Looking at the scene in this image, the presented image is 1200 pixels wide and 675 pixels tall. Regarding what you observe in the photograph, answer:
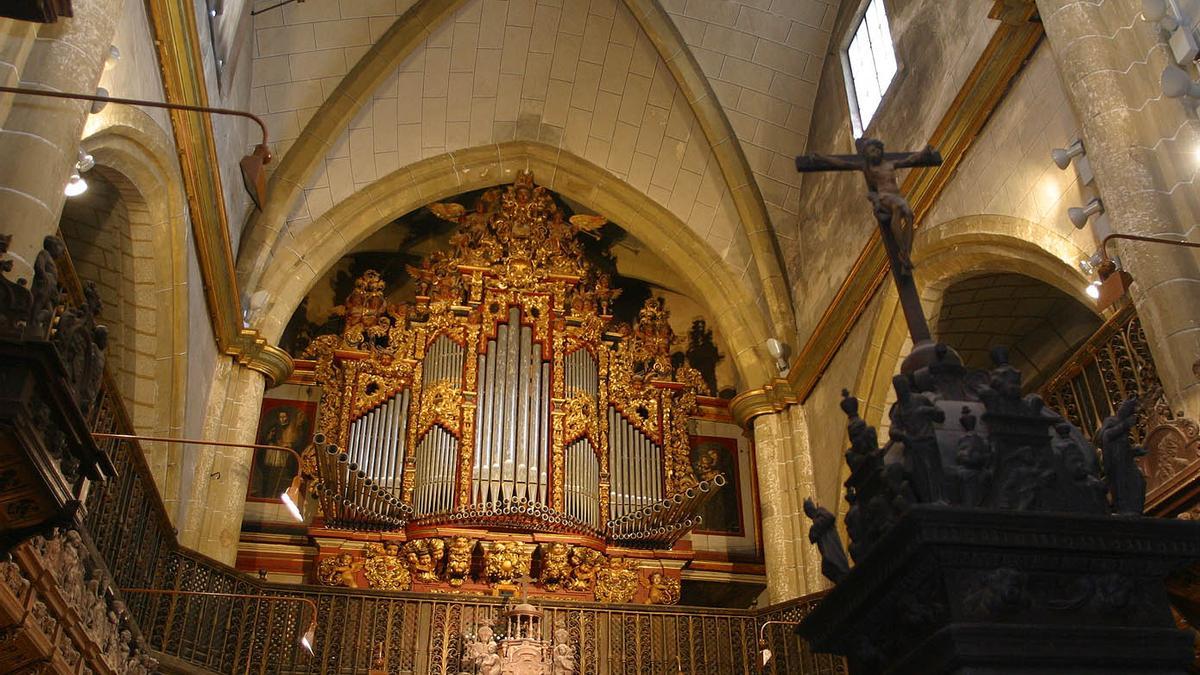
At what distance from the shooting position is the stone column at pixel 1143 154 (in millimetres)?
5828

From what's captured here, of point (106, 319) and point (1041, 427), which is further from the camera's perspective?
point (106, 319)

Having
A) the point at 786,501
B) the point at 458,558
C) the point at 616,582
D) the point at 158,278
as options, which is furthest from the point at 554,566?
the point at 158,278

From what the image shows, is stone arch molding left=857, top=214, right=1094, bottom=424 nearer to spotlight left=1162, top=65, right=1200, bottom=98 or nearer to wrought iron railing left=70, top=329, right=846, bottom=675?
spotlight left=1162, top=65, right=1200, bottom=98

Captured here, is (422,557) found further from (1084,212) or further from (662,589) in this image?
(1084,212)

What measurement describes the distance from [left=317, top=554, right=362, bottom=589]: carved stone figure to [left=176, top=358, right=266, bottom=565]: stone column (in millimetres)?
947

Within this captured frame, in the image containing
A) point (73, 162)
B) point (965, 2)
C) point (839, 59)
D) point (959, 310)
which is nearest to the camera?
point (73, 162)

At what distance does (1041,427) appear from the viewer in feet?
10.3

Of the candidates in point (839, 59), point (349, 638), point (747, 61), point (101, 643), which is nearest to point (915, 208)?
point (839, 59)

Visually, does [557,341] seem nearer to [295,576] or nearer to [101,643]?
[295,576]

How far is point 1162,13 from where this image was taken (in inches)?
254

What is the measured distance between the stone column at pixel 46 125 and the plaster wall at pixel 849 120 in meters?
6.44

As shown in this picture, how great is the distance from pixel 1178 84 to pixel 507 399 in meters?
8.30

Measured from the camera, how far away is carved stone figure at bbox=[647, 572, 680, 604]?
1184 centimetres

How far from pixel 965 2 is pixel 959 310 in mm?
3338
